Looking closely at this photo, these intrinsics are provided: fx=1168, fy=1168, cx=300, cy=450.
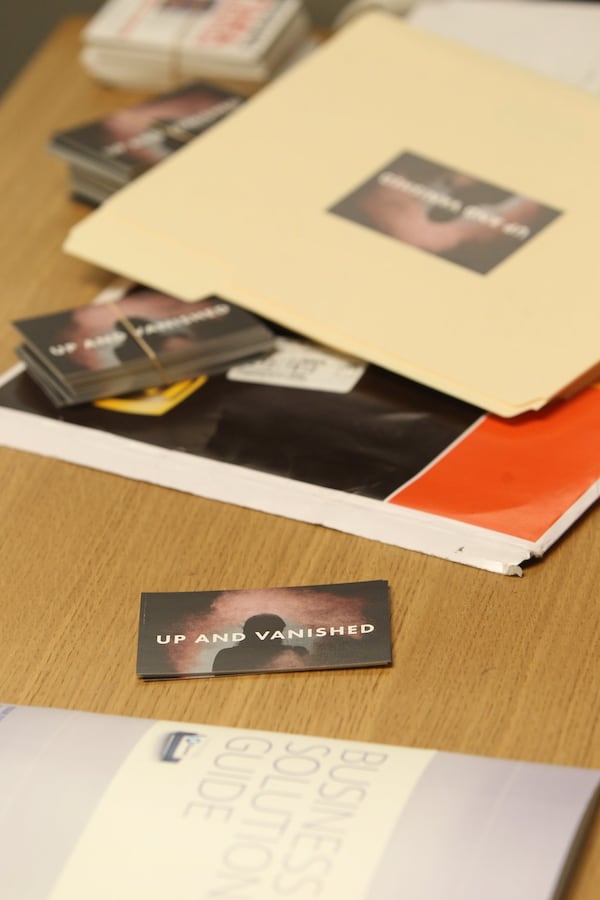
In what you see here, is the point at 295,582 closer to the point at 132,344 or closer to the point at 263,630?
the point at 263,630

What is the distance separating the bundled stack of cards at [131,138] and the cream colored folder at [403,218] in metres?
0.04

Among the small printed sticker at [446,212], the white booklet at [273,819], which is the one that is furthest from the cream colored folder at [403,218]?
the white booklet at [273,819]

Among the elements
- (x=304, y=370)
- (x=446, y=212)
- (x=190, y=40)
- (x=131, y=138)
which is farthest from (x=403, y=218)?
(x=190, y=40)

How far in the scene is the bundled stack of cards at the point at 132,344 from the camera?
0.78 meters

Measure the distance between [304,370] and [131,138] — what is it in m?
0.32

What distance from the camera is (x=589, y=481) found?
0.69m

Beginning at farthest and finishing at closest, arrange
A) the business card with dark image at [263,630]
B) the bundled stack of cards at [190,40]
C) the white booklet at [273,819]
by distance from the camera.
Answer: the bundled stack of cards at [190,40] → the business card with dark image at [263,630] → the white booklet at [273,819]

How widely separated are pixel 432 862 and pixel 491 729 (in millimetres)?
101

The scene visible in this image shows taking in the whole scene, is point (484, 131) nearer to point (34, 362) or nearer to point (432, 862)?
point (34, 362)

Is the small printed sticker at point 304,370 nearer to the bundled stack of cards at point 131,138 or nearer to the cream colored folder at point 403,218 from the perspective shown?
the cream colored folder at point 403,218

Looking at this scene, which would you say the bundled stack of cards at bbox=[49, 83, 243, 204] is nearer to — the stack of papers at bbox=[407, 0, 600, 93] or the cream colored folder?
the cream colored folder

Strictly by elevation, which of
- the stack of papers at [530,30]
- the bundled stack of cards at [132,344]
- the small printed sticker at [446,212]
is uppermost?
the bundled stack of cards at [132,344]

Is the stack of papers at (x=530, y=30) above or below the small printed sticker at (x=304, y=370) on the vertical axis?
below

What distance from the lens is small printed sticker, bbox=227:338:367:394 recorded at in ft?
2.59
